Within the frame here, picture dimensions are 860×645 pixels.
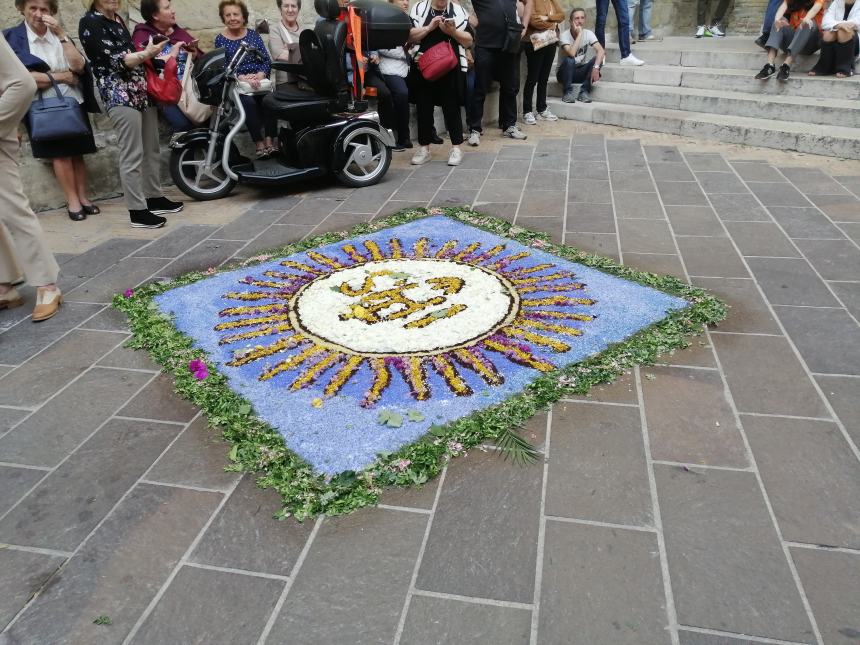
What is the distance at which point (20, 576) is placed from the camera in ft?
6.55

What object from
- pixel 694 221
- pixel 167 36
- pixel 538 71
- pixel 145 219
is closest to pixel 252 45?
pixel 167 36

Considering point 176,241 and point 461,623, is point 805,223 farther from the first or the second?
point 176,241

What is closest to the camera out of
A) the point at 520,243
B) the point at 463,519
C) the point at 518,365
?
the point at 463,519

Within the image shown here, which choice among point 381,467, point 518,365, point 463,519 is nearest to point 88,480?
point 381,467

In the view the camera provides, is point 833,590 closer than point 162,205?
Yes

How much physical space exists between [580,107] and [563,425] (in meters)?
6.90

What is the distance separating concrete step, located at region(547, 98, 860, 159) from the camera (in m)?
6.43

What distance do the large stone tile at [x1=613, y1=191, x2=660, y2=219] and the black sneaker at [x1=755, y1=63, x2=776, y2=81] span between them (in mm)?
3489

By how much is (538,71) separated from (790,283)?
537cm

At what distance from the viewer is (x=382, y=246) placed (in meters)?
4.43

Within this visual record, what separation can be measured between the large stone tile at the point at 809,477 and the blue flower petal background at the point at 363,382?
0.86 meters

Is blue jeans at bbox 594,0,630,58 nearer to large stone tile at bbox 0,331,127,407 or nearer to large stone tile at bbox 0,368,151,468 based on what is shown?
large stone tile at bbox 0,331,127,407

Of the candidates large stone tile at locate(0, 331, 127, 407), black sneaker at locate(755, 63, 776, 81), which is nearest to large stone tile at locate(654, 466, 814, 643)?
large stone tile at locate(0, 331, 127, 407)

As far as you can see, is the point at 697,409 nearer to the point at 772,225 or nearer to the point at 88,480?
the point at 88,480
